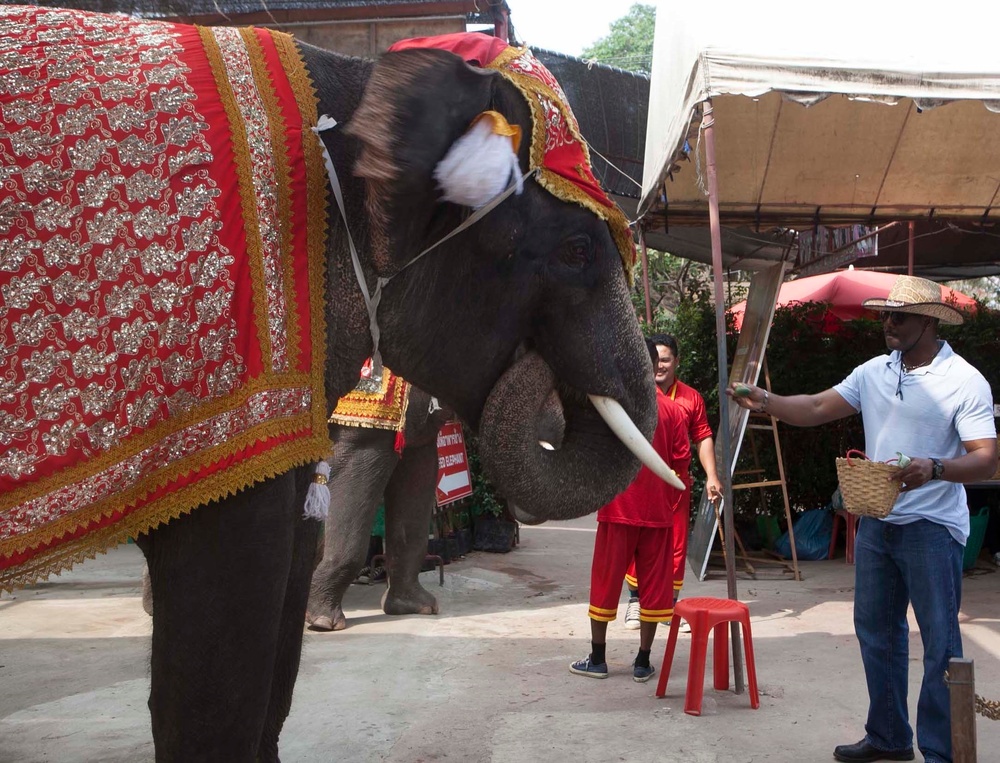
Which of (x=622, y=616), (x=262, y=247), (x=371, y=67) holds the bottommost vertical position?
(x=622, y=616)

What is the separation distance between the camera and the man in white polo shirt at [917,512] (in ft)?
12.0

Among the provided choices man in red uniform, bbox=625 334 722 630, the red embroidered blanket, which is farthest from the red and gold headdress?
man in red uniform, bbox=625 334 722 630

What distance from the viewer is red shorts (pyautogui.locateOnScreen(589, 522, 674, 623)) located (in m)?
5.13

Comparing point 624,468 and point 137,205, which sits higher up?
point 137,205

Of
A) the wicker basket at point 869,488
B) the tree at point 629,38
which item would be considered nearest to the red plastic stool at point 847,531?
the wicker basket at point 869,488

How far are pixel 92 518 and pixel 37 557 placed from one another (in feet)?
0.33

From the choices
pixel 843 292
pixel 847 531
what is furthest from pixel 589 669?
pixel 843 292

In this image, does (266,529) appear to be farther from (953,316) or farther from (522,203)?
(953,316)

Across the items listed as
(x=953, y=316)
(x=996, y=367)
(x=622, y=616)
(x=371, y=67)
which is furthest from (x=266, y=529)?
(x=996, y=367)

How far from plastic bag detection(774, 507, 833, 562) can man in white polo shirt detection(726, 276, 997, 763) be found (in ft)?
15.6

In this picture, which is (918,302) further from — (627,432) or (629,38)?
(629,38)

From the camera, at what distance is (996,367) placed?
870 cm

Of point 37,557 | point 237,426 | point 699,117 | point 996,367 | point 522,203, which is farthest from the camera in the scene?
point 996,367

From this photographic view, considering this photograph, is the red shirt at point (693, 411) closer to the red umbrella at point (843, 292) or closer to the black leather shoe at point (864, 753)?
the black leather shoe at point (864, 753)
